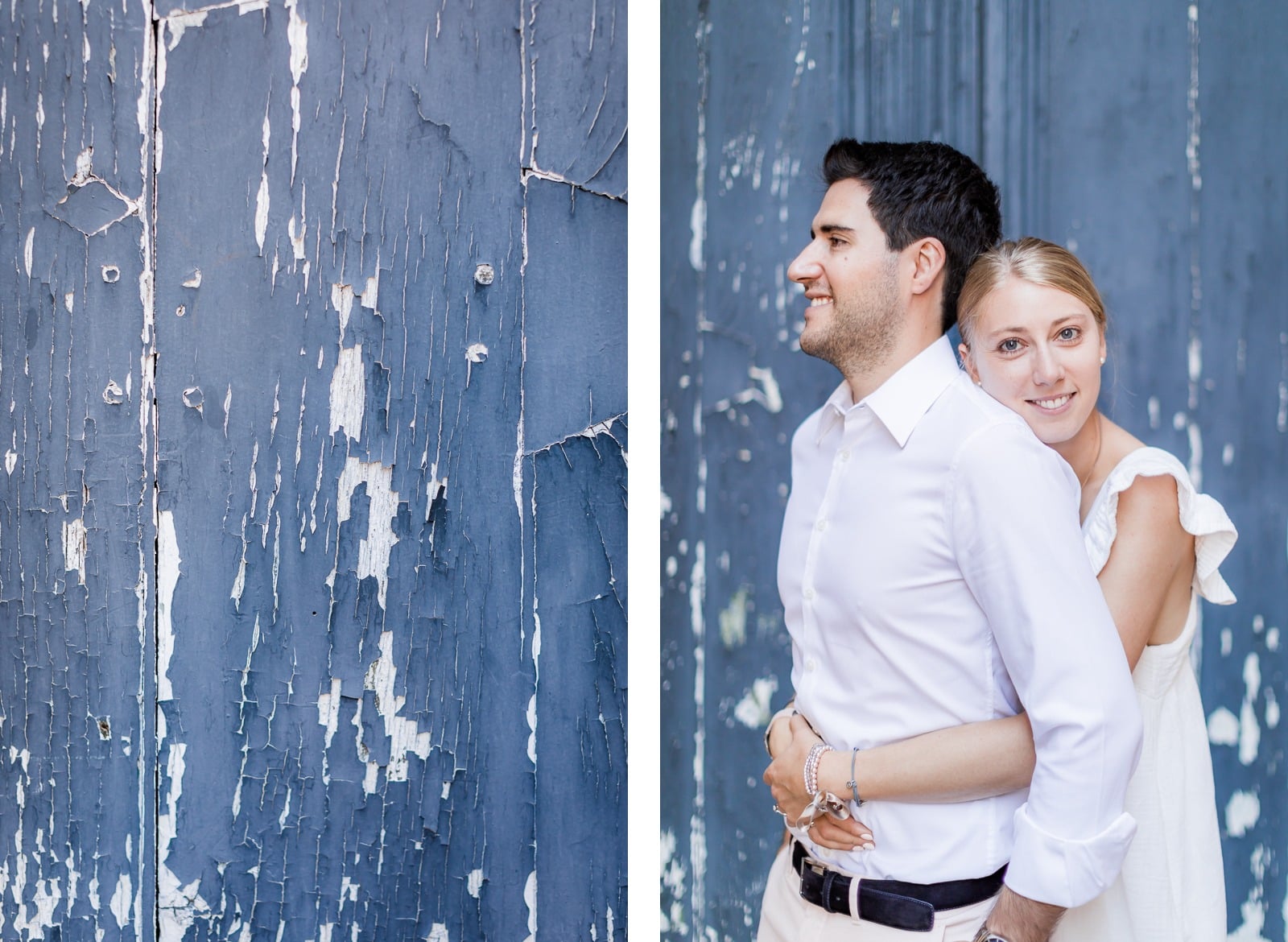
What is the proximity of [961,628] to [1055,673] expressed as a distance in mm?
99

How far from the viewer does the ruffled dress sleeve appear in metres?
1.03

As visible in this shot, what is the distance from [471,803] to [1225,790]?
102 centimetres

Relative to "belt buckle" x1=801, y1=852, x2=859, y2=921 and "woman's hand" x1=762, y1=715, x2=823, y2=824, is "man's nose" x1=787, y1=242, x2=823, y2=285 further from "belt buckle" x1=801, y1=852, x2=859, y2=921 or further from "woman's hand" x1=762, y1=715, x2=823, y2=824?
"belt buckle" x1=801, y1=852, x2=859, y2=921

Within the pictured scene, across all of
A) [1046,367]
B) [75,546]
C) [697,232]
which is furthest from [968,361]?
Answer: [75,546]

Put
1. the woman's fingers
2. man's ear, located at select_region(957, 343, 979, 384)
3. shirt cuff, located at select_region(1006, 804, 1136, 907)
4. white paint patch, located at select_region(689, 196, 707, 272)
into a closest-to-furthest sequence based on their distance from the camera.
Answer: shirt cuff, located at select_region(1006, 804, 1136, 907) → the woman's fingers → man's ear, located at select_region(957, 343, 979, 384) → white paint patch, located at select_region(689, 196, 707, 272)

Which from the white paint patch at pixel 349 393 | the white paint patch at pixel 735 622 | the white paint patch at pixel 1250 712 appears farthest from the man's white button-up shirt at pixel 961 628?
the white paint patch at pixel 349 393

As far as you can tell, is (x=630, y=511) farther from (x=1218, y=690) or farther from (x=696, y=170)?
(x=1218, y=690)

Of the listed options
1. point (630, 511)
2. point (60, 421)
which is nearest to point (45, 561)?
point (60, 421)

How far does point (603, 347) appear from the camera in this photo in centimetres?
123

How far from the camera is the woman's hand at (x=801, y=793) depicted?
3.22 feet

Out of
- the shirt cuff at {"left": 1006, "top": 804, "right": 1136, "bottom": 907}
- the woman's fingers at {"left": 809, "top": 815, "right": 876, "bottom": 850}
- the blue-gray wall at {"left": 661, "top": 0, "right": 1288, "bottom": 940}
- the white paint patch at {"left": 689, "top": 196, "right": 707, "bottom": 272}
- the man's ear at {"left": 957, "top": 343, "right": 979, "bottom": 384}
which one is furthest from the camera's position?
the white paint patch at {"left": 689, "top": 196, "right": 707, "bottom": 272}

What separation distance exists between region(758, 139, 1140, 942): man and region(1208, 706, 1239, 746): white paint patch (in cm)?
47

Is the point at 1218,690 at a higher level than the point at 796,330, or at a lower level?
lower

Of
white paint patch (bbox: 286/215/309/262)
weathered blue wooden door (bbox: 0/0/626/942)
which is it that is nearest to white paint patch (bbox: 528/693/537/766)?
weathered blue wooden door (bbox: 0/0/626/942)
